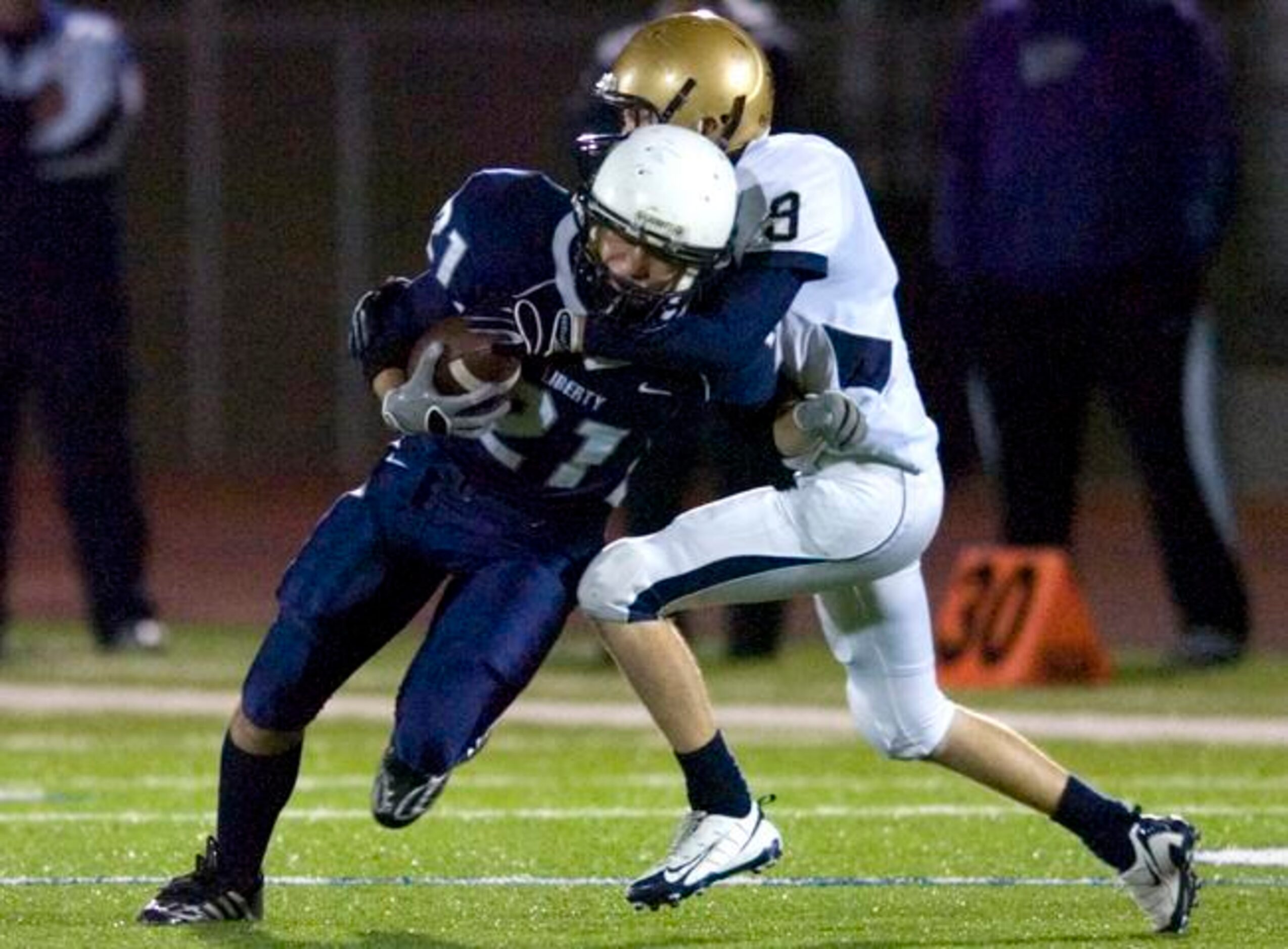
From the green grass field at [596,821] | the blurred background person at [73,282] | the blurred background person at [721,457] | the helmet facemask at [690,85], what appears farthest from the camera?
the blurred background person at [73,282]

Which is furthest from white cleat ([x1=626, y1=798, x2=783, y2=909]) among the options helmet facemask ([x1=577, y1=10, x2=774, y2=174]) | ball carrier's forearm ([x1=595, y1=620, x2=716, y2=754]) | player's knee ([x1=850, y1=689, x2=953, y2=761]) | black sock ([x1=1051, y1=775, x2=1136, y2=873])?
helmet facemask ([x1=577, y1=10, x2=774, y2=174])

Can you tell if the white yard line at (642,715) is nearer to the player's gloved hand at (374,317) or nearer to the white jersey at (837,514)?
the white jersey at (837,514)

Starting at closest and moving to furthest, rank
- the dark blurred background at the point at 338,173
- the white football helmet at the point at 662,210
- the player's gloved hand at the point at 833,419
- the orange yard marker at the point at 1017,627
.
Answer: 1. the white football helmet at the point at 662,210
2. the player's gloved hand at the point at 833,419
3. the orange yard marker at the point at 1017,627
4. the dark blurred background at the point at 338,173

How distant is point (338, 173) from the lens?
18.4 metres

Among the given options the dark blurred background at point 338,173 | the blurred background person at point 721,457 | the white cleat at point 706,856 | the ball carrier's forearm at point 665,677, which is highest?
the ball carrier's forearm at point 665,677

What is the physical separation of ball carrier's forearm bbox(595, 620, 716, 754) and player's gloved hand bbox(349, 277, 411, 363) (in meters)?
0.57

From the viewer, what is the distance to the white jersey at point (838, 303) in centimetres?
582

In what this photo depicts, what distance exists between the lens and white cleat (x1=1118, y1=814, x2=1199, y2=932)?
5934 millimetres

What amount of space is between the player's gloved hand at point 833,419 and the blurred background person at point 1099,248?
4.59 meters

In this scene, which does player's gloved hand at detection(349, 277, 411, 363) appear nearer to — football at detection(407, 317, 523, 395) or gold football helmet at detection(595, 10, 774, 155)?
football at detection(407, 317, 523, 395)

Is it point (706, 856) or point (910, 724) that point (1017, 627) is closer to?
point (910, 724)

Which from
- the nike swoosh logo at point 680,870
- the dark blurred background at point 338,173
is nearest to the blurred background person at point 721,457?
the nike swoosh logo at point 680,870

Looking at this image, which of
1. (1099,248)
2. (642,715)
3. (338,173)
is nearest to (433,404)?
(642,715)

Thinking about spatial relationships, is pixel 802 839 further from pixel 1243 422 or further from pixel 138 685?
pixel 1243 422
